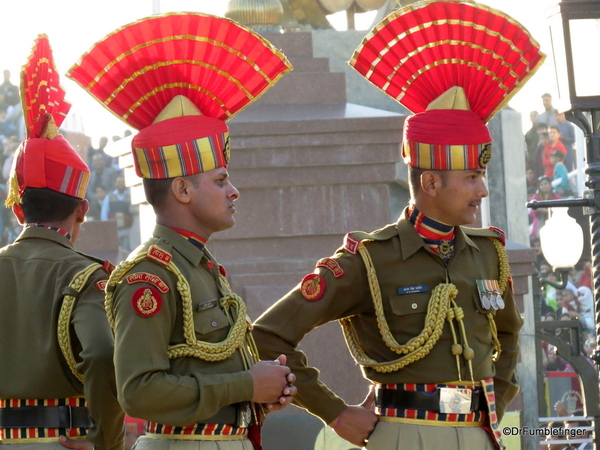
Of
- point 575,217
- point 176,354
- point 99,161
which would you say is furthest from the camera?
point 99,161

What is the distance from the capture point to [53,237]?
4531 millimetres

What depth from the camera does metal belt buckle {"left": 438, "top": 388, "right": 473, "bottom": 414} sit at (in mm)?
4320

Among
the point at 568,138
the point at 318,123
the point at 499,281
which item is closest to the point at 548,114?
the point at 568,138

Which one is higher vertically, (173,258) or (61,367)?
(173,258)

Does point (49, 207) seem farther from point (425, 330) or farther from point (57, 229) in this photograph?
point (425, 330)

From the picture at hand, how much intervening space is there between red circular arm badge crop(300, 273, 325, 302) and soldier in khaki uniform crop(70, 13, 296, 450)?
0.45 meters

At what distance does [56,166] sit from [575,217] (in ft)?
24.4

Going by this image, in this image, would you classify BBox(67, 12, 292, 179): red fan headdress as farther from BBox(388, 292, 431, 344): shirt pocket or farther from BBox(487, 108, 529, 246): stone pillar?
BBox(487, 108, 529, 246): stone pillar

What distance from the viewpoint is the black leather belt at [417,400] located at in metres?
4.32

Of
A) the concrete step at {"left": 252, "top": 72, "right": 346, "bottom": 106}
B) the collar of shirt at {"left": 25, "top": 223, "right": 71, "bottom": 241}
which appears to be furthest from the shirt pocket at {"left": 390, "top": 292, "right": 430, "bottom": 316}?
the concrete step at {"left": 252, "top": 72, "right": 346, "bottom": 106}

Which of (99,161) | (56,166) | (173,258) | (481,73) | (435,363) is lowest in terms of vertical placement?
Result: (435,363)

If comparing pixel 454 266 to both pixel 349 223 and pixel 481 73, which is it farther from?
pixel 349 223

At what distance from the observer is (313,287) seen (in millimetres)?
4453

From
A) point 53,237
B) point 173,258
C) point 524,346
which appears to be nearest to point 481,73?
point 173,258
